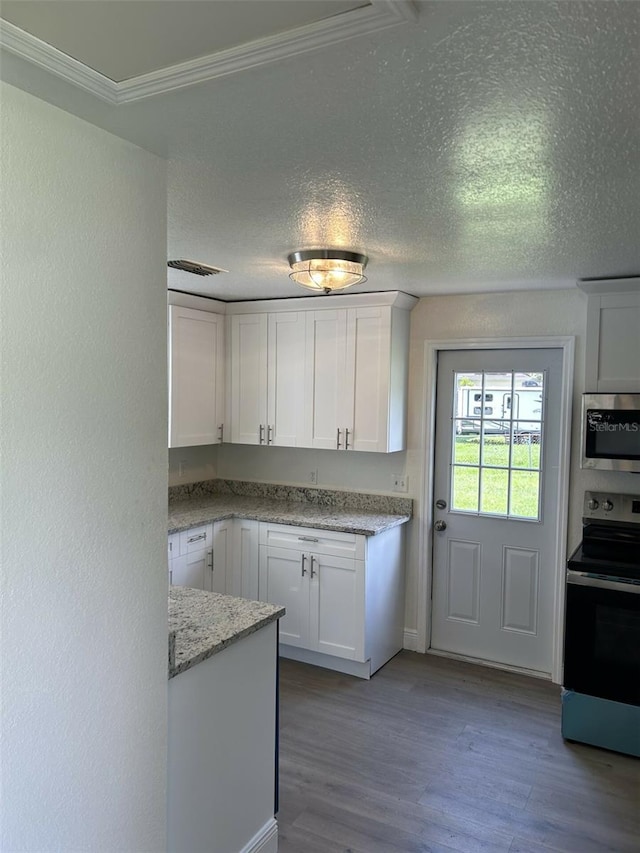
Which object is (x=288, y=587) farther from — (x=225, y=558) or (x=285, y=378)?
(x=285, y=378)

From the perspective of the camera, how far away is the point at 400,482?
13.8ft

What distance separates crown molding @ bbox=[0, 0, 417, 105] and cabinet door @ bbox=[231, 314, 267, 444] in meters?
3.03

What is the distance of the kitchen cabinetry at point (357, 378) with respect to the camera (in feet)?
12.8

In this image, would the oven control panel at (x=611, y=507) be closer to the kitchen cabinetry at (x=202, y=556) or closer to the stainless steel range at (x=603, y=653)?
the stainless steel range at (x=603, y=653)

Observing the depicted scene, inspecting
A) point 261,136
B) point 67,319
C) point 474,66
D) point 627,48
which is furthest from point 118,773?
point 627,48

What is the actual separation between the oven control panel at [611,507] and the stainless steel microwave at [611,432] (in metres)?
0.29

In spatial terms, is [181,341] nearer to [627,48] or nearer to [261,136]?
[261,136]

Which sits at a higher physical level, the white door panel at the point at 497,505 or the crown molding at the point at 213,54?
the crown molding at the point at 213,54

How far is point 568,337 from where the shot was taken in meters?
3.63

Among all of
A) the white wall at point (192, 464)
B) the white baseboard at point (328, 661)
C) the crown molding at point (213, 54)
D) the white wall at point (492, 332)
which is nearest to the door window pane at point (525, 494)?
the white wall at point (492, 332)

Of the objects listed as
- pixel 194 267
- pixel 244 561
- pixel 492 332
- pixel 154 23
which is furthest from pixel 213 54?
pixel 244 561

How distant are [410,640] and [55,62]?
389cm

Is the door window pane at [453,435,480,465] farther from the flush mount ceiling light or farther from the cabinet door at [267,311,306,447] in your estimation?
the flush mount ceiling light

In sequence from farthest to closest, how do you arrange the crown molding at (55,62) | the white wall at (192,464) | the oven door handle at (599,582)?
the white wall at (192,464), the oven door handle at (599,582), the crown molding at (55,62)
